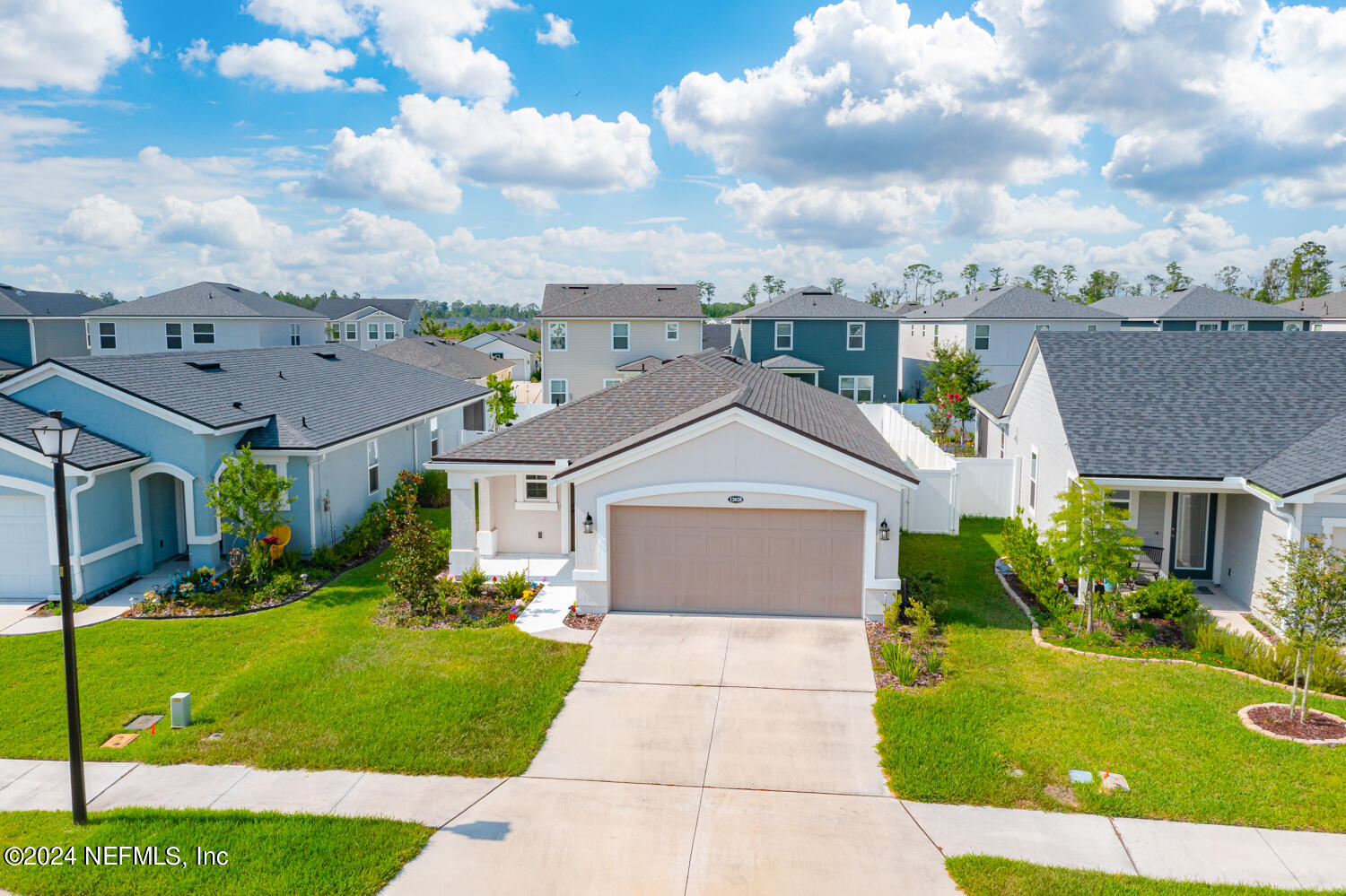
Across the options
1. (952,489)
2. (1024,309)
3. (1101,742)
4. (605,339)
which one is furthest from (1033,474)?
(1024,309)

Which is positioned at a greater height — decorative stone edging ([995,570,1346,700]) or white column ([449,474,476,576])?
white column ([449,474,476,576])

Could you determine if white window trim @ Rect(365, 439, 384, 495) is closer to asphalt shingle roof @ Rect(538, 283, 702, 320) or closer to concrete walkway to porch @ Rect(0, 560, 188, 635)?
concrete walkway to porch @ Rect(0, 560, 188, 635)

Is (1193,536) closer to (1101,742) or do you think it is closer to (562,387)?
(1101,742)

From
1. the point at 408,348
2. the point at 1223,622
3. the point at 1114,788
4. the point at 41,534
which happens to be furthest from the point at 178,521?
the point at 408,348

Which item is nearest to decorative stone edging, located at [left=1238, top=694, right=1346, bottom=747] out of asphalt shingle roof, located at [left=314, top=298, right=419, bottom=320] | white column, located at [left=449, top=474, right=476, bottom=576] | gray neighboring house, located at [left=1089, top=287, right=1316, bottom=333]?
white column, located at [left=449, top=474, right=476, bottom=576]

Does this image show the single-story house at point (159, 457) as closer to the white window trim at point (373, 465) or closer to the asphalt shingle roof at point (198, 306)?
the white window trim at point (373, 465)

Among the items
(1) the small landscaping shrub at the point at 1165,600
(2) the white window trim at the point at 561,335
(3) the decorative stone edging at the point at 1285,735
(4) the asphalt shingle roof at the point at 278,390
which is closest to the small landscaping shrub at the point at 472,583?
(4) the asphalt shingle roof at the point at 278,390
